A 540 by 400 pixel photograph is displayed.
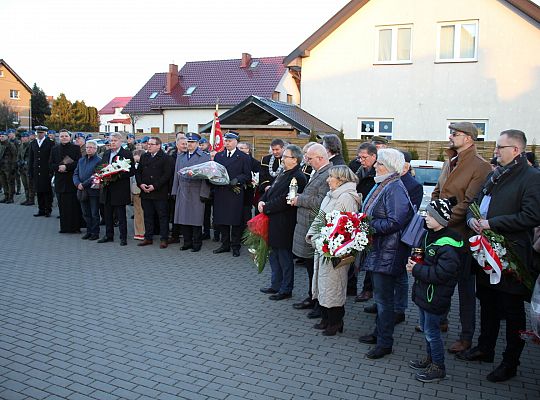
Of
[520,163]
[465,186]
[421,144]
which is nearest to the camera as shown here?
[520,163]

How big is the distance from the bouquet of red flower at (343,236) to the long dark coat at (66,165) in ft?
24.6

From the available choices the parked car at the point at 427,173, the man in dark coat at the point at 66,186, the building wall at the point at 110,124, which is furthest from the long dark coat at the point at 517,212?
the building wall at the point at 110,124

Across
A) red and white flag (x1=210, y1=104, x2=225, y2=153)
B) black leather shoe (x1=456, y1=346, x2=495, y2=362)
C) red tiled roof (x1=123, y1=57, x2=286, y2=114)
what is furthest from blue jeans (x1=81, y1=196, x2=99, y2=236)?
red tiled roof (x1=123, y1=57, x2=286, y2=114)

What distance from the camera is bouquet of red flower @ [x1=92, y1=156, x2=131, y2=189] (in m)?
9.54

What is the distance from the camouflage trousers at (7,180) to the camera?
1487 cm

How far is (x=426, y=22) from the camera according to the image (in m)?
17.4

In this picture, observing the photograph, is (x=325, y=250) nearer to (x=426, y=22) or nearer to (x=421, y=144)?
(x=421, y=144)

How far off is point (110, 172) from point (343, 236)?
5.99m

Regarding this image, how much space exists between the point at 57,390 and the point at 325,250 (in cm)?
276

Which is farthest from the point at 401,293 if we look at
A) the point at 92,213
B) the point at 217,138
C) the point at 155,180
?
the point at 217,138

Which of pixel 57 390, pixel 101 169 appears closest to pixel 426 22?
pixel 101 169

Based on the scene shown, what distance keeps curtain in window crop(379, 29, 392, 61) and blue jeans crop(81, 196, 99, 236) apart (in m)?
12.5

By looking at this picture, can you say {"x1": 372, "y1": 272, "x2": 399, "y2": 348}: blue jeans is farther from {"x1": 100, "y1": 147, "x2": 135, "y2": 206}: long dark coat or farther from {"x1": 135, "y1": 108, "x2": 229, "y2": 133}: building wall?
{"x1": 135, "y1": 108, "x2": 229, "y2": 133}: building wall

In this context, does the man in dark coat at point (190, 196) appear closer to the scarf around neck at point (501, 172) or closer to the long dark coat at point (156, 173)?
the long dark coat at point (156, 173)
